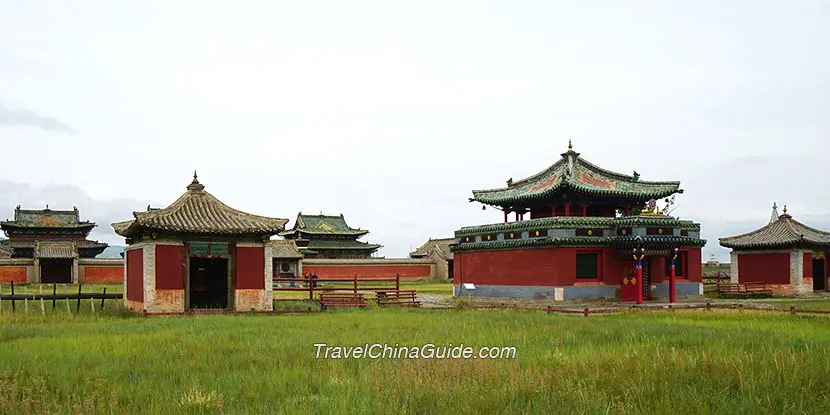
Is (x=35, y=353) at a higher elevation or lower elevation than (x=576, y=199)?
lower

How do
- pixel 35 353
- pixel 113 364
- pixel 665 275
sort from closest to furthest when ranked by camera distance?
pixel 113 364 → pixel 35 353 → pixel 665 275

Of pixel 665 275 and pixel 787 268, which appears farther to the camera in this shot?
pixel 787 268

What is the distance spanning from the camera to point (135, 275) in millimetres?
22938

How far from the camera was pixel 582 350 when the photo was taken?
11234mm

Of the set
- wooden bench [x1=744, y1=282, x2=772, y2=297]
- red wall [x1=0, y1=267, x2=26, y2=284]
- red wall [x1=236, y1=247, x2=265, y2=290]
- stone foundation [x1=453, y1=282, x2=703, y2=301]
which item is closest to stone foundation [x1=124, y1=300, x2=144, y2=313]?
red wall [x1=236, y1=247, x2=265, y2=290]

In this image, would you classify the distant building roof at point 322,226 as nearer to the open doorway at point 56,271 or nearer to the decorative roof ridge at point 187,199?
the open doorway at point 56,271

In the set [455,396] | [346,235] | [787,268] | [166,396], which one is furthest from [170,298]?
[346,235]

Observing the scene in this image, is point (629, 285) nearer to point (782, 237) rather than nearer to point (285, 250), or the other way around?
point (782, 237)

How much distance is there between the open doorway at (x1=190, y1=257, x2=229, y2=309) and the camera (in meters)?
24.9

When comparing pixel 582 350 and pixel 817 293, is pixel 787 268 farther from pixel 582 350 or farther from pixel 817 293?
pixel 582 350

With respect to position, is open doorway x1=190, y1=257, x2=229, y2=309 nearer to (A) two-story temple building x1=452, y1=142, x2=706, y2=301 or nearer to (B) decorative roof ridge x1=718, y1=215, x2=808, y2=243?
(A) two-story temple building x1=452, y1=142, x2=706, y2=301

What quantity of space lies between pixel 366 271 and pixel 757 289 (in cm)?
3062

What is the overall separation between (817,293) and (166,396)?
3581 cm

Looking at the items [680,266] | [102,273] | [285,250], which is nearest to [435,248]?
[285,250]
